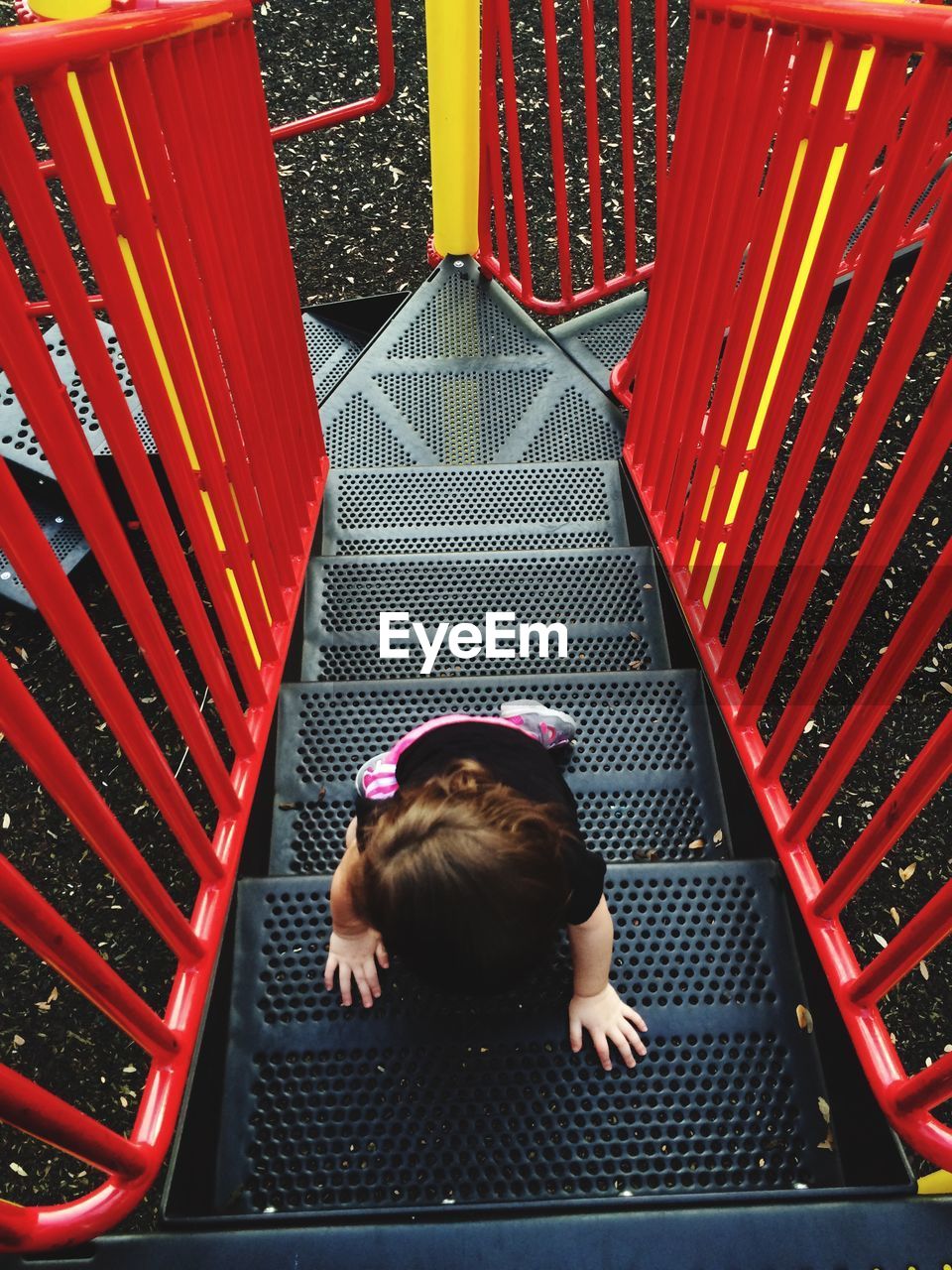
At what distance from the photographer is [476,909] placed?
1.26 meters

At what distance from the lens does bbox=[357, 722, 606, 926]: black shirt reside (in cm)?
148

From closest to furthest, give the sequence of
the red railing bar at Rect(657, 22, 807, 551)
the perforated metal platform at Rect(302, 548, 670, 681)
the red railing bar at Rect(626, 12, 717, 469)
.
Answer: the red railing bar at Rect(657, 22, 807, 551) → the red railing bar at Rect(626, 12, 717, 469) → the perforated metal platform at Rect(302, 548, 670, 681)

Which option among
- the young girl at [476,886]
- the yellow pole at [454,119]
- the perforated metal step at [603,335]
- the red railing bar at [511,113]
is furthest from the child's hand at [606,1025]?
the yellow pole at [454,119]

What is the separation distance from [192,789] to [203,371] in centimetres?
141

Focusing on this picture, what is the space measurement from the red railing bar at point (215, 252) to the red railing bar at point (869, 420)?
3.57ft

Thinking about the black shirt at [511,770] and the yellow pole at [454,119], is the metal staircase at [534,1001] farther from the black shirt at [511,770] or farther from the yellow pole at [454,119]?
the yellow pole at [454,119]

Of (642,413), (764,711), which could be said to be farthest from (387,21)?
(764,711)

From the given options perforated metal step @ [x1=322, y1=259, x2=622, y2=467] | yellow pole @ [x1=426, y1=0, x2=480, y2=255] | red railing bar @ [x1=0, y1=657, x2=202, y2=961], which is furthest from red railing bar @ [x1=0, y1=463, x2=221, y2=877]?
yellow pole @ [x1=426, y1=0, x2=480, y2=255]

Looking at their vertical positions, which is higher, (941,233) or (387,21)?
(941,233)

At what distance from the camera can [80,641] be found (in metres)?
1.11

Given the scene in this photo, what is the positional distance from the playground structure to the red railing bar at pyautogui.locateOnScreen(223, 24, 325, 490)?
16 mm

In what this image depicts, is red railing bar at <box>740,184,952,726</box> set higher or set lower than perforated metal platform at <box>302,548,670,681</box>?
higher

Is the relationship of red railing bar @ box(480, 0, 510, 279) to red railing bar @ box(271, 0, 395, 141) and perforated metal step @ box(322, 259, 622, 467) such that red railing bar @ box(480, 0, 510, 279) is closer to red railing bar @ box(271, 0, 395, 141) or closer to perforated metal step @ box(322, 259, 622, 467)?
perforated metal step @ box(322, 259, 622, 467)

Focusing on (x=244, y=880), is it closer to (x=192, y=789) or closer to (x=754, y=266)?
(x=192, y=789)
